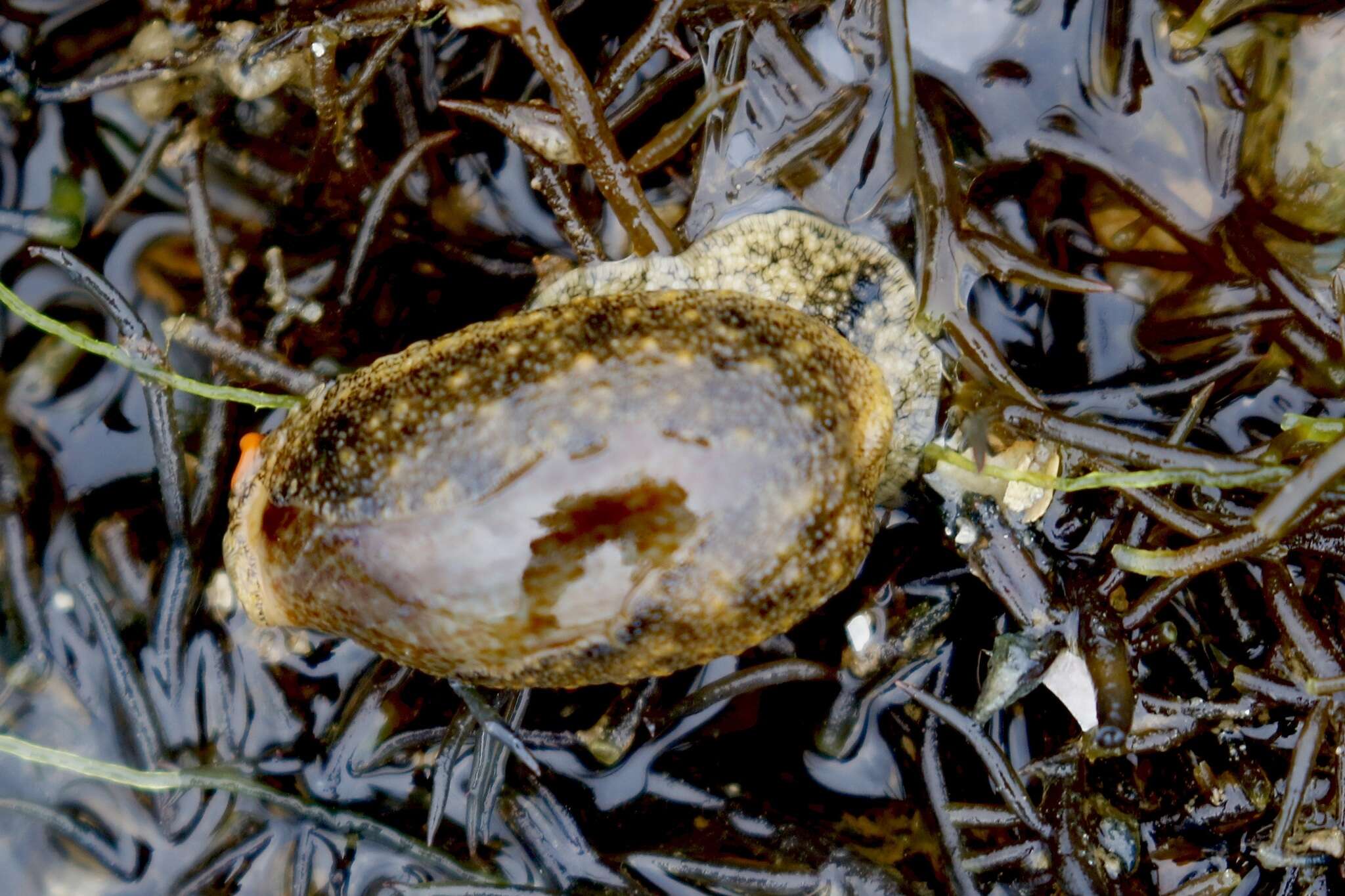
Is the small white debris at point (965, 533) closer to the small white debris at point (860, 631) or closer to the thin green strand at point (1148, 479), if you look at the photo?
the thin green strand at point (1148, 479)

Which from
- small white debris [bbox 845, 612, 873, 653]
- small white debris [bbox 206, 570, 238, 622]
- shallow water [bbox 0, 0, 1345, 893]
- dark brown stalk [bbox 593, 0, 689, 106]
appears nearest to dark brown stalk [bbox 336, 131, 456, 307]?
shallow water [bbox 0, 0, 1345, 893]

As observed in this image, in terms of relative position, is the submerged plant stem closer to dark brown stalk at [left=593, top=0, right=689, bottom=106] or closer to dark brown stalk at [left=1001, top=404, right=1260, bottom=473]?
dark brown stalk at [left=1001, top=404, right=1260, bottom=473]

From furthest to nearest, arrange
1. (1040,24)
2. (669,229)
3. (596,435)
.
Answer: (669,229) → (1040,24) → (596,435)

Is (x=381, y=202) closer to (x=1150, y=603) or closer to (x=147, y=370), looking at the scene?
(x=147, y=370)

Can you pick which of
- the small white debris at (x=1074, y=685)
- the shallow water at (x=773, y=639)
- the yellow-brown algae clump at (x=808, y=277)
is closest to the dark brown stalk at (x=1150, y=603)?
the shallow water at (x=773, y=639)

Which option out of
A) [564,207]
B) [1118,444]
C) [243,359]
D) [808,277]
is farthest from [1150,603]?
[243,359]

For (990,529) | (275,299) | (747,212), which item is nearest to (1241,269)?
(990,529)

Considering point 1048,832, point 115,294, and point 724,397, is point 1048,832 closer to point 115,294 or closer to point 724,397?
point 724,397

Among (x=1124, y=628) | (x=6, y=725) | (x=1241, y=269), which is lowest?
(x=6, y=725)
